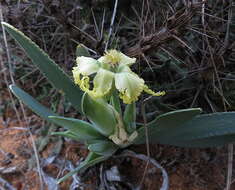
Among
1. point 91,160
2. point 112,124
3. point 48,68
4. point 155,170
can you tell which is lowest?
point 155,170

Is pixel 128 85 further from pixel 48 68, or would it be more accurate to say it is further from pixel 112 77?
pixel 48 68

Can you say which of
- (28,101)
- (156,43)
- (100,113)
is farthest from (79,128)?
(156,43)

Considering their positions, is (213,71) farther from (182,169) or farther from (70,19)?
(70,19)

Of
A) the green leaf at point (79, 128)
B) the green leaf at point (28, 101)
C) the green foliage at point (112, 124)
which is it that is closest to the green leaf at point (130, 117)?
the green foliage at point (112, 124)

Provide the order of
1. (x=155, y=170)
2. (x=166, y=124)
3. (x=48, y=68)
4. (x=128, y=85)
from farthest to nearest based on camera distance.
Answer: (x=155, y=170), (x=48, y=68), (x=166, y=124), (x=128, y=85)

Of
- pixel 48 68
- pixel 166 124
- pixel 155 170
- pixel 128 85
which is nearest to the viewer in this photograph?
pixel 128 85

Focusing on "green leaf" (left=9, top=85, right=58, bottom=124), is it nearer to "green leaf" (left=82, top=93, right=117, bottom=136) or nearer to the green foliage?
the green foliage

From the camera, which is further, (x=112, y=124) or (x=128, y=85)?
(x=112, y=124)

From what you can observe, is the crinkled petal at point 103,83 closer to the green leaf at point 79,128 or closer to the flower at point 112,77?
the flower at point 112,77

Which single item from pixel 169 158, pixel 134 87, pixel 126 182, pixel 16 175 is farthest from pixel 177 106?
pixel 16 175
